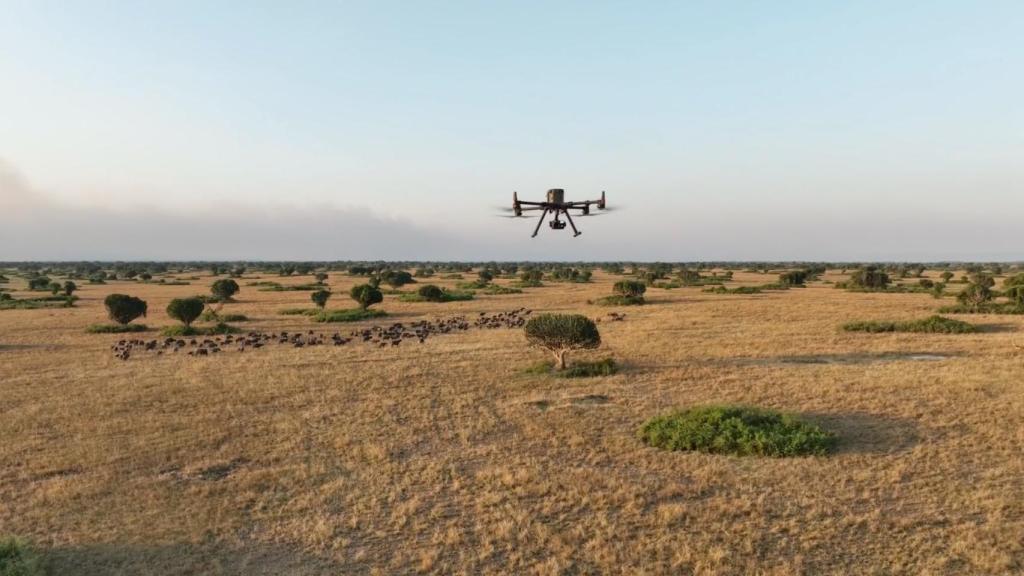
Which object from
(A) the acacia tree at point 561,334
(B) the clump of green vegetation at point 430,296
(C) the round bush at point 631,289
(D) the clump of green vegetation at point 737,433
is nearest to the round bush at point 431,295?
(B) the clump of green vegetation at point 430,296

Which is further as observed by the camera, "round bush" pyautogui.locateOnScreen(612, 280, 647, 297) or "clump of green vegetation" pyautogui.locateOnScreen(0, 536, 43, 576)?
"round bush" pyautogui.locateOnScreen(612, 280, 647, 297)

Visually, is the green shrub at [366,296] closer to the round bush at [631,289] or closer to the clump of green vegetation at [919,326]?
the round bush at [631,289]

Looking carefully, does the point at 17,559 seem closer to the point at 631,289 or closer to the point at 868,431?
the point at 868,431

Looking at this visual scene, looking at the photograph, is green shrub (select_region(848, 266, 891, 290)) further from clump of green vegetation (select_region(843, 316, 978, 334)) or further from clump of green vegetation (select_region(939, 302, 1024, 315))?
clump of green vegetation (select_region(843, 316, 978, 334))

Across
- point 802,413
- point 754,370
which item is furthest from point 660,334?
point 802,413

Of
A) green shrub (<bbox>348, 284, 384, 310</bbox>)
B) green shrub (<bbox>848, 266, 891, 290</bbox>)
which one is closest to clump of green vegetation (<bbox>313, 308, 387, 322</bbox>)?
green shrub (<bbox>348, 284, 384, 310</bbox>)

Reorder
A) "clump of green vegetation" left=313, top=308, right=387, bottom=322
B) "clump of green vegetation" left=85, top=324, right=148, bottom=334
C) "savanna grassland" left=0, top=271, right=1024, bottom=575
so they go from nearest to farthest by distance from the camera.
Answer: "savanna grassland" left=0, top=271, right=1024, bottom=575
"clump of green vegetation" left=85, top=324, right=148, bottom=334
"clump of green vegetation" left=313, top=308, right=387, bottom=322
